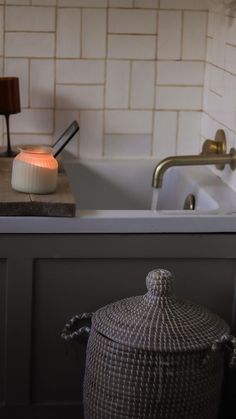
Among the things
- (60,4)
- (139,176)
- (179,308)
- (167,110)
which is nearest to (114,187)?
(139,176)

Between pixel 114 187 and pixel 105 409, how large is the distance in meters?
1.14

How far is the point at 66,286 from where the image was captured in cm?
241

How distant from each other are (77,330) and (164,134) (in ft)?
3.50

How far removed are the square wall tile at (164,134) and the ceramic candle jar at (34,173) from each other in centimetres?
80

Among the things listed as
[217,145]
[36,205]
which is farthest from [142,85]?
[36,205]

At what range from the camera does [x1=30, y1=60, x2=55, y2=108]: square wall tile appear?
3086 millimetres

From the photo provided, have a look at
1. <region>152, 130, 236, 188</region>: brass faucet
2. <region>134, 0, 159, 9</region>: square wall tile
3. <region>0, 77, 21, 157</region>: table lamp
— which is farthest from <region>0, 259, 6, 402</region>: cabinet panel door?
<region>134, 0, 159, 9</region>: square wall tile

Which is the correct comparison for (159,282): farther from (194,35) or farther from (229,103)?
(194,35)

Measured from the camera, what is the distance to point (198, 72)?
3162 mm

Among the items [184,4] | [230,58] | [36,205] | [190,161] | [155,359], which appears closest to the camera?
[155,359]

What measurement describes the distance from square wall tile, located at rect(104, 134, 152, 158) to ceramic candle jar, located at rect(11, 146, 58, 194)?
731 mm

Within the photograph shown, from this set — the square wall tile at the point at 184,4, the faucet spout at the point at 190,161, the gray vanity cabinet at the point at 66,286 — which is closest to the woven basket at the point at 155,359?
the gray vanity cabinet at the point at 66,286

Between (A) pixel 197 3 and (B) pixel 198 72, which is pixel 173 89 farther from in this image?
(A) pixel 197 3

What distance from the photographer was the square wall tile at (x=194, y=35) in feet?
10.2
